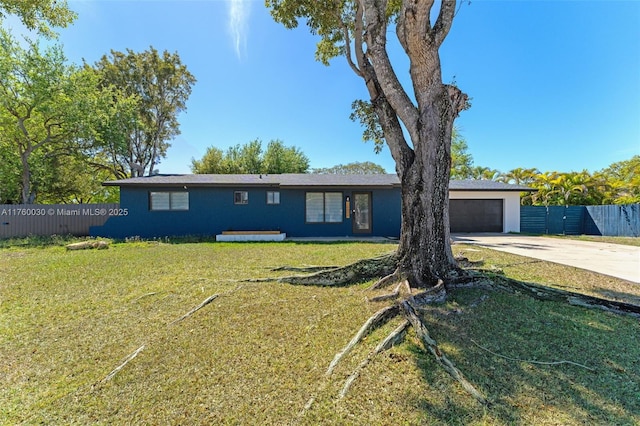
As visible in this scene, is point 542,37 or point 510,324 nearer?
point 510,324

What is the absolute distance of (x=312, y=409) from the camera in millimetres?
1921

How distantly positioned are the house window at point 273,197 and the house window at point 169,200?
3335 mm

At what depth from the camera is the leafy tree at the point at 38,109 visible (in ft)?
43.5

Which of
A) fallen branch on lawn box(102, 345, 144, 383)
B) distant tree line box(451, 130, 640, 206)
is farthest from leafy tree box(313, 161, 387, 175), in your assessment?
fallen branch on lawn box(102, 345, 144, 383)

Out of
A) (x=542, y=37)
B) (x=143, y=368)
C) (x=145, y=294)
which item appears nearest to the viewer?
(x=143, y=368)

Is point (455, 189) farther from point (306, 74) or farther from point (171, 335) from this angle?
point (171, 335)

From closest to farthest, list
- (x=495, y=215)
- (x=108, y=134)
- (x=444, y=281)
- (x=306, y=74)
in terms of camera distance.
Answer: (x=444, y=281)
(x=306, y=74)
(x=495, y=215)
(x=108, y=134)

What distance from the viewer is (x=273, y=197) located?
11664 millimetres

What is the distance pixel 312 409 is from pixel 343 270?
115 inches

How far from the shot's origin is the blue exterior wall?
11047 millimetres

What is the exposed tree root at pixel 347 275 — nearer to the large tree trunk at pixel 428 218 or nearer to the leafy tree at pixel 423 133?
the leafy tree at pixel 423 133

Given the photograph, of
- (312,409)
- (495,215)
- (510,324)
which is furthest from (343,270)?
(495,215)

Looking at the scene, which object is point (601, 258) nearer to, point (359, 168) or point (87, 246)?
point (87, 246)

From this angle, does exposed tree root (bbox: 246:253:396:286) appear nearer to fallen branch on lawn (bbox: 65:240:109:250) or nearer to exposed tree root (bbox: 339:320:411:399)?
exposed tree root (bbox: 339:320:411:399)
